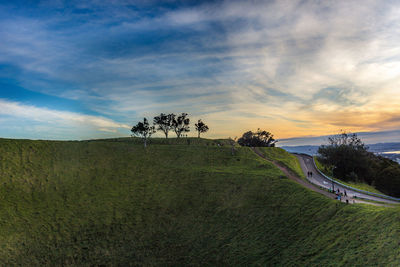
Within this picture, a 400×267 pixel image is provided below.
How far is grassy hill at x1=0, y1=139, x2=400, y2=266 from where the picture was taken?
25.9 m

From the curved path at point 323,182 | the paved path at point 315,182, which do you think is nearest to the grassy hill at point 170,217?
the paved path at point 315,182

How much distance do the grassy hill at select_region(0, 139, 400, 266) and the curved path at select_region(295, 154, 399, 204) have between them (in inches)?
503

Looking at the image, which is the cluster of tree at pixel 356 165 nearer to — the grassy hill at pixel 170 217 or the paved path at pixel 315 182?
the paved path at pixel 315 182

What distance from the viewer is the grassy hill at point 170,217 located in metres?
25.9

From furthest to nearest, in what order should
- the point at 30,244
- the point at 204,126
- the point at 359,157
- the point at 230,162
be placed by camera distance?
the point at 204,126 → the point at 359,157 → the point at 230,162 → the point at 30,244

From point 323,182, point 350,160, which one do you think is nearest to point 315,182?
point 323,182

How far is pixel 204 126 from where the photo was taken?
111375 mm

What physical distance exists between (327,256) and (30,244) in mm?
40751

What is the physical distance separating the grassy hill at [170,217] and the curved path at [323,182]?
12.8 meters

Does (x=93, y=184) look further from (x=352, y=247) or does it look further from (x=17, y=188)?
(x=352, y=247)

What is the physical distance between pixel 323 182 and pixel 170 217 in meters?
40.5

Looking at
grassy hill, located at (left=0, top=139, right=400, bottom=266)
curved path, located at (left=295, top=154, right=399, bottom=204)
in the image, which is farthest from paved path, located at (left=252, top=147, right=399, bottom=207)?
grassy hill, located at (left=0, top=139, right=400, bottom=266)

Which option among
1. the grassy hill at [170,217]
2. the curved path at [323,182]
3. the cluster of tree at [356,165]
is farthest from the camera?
the cluster of tree at [356,165]

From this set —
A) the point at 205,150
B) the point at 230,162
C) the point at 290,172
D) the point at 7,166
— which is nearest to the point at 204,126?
the point at 205,150
